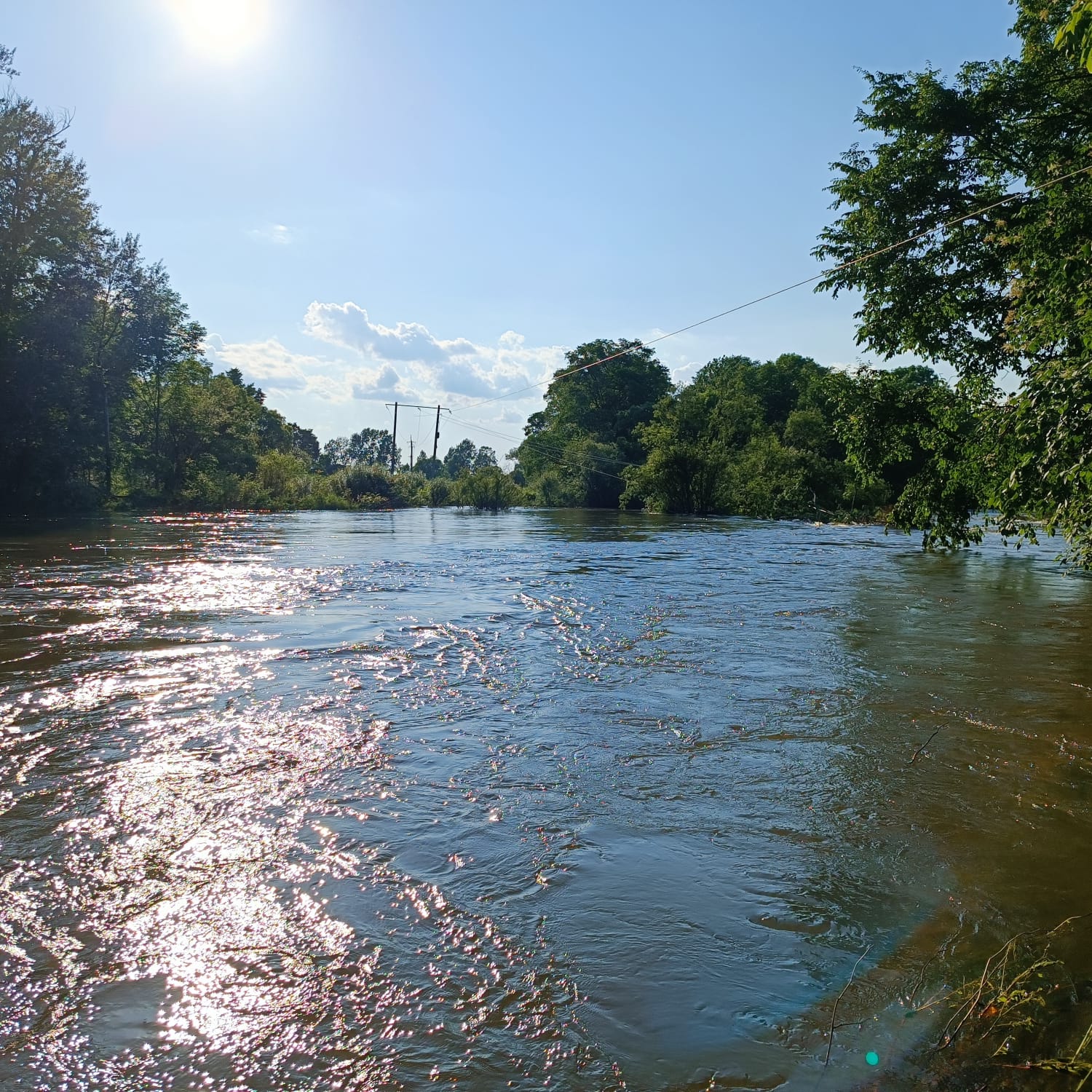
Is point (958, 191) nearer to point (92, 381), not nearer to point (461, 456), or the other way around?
point (92, 381)

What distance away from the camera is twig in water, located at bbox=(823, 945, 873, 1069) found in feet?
9.26

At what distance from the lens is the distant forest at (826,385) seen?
12703 millimetres

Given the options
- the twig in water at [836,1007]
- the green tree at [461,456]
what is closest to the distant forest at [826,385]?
the twig in water at [836,1007]

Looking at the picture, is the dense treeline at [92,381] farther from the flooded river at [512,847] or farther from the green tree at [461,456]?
the green tree at [461,456]

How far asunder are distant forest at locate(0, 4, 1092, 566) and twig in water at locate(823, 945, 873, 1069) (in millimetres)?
5207

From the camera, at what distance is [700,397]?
67125mm

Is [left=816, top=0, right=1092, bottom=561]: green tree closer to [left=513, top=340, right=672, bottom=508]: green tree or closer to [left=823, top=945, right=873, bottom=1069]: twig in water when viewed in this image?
[left=823, top=945, right=873, bottom=1069]: twig in water

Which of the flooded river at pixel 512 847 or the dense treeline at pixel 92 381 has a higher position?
the dense treeline at pixel 92 381

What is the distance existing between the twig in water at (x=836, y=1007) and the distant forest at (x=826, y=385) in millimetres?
5207

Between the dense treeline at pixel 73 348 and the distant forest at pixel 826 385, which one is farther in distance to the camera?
the dense treeline at pixel 73 348

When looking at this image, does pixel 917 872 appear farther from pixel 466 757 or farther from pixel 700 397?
pixel 700 397

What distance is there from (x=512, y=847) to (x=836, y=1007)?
1.93 m

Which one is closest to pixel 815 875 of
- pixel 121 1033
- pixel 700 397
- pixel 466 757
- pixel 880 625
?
pixel 466 757

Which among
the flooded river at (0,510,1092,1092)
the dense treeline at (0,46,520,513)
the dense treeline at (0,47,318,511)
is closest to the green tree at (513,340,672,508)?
the dense treeline at (0,46,520,513)
